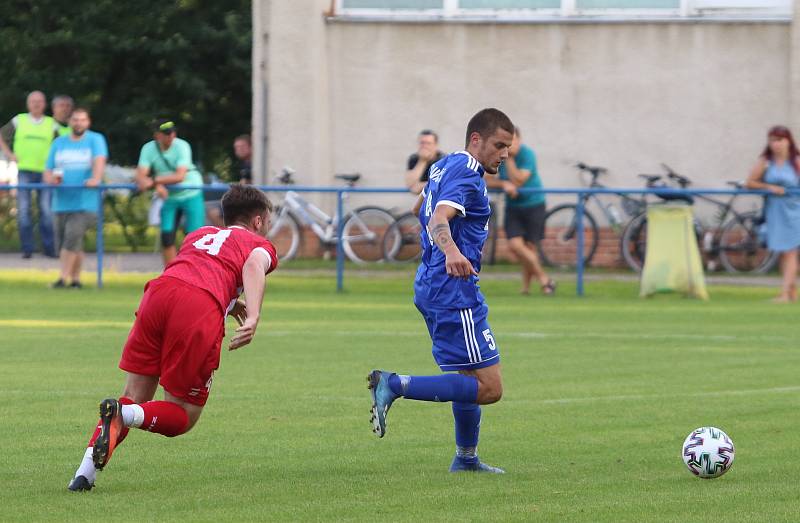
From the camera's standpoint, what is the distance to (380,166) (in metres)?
24.6

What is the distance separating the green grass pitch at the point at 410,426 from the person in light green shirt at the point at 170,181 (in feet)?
9.38

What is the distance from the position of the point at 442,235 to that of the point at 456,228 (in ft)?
0.98

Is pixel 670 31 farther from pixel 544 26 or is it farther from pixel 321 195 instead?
pixel 321 195

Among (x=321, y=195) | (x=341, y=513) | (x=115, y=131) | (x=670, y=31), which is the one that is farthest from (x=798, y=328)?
(x=115, y=131)

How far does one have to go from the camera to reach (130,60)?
32.7m

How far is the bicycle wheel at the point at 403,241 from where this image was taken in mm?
21047

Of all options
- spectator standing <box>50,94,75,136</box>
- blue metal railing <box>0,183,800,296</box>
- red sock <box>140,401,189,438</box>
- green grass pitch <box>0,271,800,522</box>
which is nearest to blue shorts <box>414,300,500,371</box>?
Result: green grass pitch <box>0,271,800,522</box>

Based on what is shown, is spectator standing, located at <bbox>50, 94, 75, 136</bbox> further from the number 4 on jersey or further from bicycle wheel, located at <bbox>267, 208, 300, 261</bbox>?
the number 4 on jersey

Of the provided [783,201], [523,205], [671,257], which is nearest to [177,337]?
[523,205]

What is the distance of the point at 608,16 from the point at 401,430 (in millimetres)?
15530

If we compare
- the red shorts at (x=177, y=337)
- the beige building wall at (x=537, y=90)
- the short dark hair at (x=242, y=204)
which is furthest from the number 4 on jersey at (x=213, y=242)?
the beige building wall at (x=537, y=90)

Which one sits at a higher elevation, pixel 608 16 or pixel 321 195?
pixel 608 16

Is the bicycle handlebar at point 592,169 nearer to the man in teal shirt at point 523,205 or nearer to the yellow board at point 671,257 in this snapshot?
the yellow board at point 671,257

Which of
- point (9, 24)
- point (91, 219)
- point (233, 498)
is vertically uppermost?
point (9, 24)
